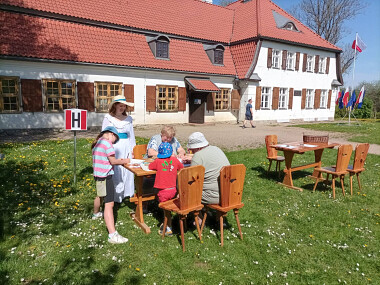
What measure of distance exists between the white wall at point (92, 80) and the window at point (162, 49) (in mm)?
1189

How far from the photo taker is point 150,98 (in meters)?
17.4

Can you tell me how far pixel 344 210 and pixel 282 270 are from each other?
253cm

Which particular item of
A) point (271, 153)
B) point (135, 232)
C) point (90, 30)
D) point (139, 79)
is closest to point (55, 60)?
point (90, 30)

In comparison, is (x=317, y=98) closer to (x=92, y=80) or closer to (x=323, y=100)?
(x=323, y=100)

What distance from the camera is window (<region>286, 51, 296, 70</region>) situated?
22.5m

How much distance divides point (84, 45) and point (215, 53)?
28.6 feet

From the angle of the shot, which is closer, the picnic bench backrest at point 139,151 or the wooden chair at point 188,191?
the wooden chair at point 188,191

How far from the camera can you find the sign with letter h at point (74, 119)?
580cm

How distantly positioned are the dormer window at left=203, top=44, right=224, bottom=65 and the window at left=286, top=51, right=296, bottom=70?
18.2 feet

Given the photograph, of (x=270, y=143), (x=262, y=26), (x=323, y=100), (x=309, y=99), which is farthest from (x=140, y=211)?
(x=323, y=100)

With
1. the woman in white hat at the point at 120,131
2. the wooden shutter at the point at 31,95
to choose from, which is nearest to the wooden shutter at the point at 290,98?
the wooden shutter at the point at 31,95

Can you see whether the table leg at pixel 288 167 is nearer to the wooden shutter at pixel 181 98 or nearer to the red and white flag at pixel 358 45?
the wooden shutter at pixel 181 98

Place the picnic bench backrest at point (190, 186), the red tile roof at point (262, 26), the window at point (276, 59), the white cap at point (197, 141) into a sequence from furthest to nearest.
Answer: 1. the window at point (276, 59)
2. the red tile roof at point (262, 26)
3. the white cap at point (197, 141)
4. the picnic bench backrest at point (190, 186)

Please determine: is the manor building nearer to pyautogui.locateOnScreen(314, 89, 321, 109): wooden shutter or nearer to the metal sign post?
pyautogui.locateOnScreen(314, 89, 321, 109): wooden shutter
